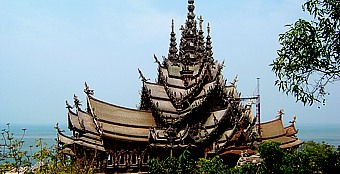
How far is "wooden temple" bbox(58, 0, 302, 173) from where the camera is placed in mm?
24922

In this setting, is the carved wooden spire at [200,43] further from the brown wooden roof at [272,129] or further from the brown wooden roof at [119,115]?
the brown wooden roof at [119,115]

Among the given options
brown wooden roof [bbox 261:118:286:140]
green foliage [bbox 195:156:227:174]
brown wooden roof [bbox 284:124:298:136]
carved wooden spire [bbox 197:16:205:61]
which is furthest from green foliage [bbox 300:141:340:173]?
carved wooden spire [bbox 197:16:205:61]

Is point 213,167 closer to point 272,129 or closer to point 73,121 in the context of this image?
point 73,121

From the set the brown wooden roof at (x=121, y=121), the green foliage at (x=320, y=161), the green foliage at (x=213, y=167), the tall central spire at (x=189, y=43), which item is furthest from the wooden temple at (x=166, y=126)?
the green foliage at (x=320, y=161)

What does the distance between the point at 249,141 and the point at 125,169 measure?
812 cm

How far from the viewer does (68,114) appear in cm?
2580

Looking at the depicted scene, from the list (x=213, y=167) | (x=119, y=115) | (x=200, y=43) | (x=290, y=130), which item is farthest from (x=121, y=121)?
(x=200, y=43)

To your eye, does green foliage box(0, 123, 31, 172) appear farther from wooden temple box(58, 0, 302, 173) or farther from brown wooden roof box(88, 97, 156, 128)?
brown wooden roof box(88, 97, 156, 128)

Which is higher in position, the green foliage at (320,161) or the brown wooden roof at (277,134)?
the brown wooden roof at (277,134)

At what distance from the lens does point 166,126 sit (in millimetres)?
27750

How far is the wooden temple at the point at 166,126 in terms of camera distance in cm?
2492

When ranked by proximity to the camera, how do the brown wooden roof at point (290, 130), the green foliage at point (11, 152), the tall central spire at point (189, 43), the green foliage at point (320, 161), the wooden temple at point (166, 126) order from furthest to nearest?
1. the tall central spire at point (189, 43)
2. the brown wooden roof at point (290, 130)
3. the wooden temple at point (166, 126)
4. the green foliage at point (320, 161)
5. the green foliage at point (11, 152)

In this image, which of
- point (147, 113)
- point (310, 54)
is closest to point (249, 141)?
point (147, 113)

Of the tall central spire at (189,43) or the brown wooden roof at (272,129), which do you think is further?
the tall central spire at (189,43)
